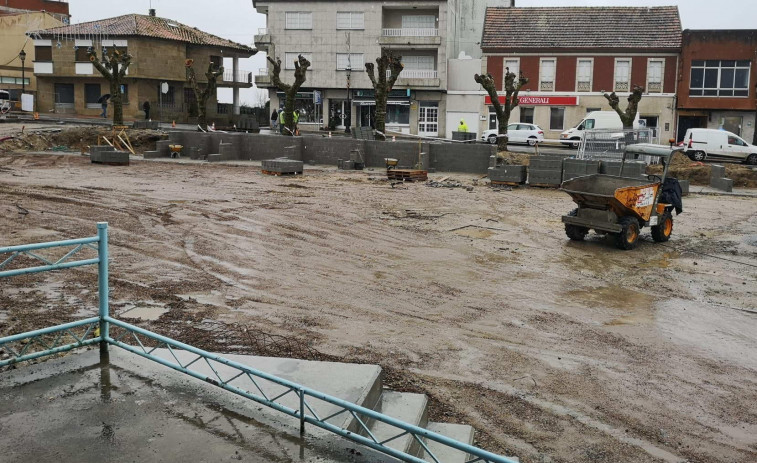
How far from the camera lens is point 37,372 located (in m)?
6.15

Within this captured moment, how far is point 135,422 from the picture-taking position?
5242 mm

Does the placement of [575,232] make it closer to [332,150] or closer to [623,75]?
[332,150]

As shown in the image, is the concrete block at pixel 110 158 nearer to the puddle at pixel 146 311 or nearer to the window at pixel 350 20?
the puddle at pixel 146 311

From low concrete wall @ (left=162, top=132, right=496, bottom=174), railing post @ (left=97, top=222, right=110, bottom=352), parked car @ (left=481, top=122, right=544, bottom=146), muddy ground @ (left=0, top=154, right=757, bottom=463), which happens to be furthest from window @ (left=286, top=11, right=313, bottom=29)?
railing post @ (left=97, top=222, right=110, bottom=352)

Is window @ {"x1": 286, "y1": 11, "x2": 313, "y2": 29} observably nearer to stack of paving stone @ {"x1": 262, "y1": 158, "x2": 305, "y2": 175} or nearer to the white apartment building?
the white apartment building

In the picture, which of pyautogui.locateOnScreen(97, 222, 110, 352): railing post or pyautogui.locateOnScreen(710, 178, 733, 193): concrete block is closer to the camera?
pyautogui.locateOnScreen(97, 222, 110, 352): railing post

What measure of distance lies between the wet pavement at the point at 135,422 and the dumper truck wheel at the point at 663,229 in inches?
492

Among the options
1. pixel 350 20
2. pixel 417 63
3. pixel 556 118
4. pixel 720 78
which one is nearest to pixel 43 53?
pixel 350 20

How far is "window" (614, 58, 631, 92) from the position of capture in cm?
4786

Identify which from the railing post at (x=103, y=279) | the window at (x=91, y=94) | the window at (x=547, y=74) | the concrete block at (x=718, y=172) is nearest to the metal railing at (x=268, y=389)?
the railing post at (x=103, y=279)

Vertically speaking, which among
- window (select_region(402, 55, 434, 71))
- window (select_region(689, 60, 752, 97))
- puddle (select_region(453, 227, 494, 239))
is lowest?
puddle (select_region(453, 227, 494, 239))

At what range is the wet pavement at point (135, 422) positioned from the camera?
4.83m

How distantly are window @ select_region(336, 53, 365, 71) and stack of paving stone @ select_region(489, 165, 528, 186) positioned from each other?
1149 inches

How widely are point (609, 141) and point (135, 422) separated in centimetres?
2394
